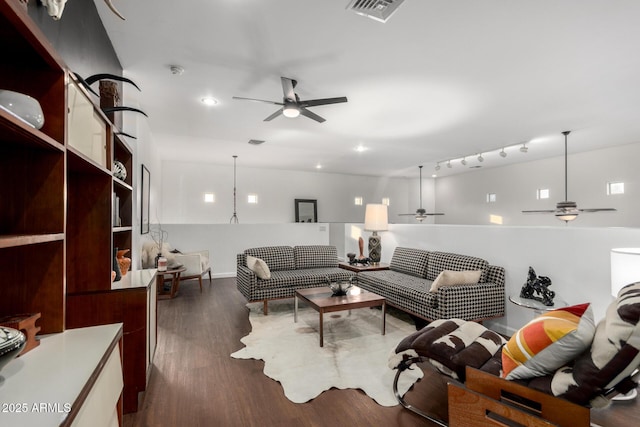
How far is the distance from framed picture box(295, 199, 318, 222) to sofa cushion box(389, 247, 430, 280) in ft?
15.2

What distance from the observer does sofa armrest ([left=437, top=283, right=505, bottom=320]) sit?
Answer: 10.1ft

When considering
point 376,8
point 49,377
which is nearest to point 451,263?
point 376,8

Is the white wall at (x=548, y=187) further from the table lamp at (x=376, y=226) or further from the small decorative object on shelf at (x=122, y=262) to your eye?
the small decorative object on shelf at (x=122, y=262)

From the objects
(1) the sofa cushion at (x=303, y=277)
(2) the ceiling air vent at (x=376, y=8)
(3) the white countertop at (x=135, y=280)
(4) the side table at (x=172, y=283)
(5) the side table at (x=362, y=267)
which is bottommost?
(4) the side table at (x=172, y=283)

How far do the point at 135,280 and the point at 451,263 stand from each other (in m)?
3.37

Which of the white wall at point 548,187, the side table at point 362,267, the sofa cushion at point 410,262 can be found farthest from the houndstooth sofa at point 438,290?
the white wall at point 548,187

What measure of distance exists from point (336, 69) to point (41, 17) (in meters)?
2.19

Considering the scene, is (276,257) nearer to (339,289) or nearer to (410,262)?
(339,289)

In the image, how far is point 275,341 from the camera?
3.09 meters

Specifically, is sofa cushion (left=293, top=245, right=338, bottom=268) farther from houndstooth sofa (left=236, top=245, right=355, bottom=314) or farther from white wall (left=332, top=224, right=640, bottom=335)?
white wall (left=332, top=224, right=640, bottom=335)

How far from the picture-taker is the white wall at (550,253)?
108 inches

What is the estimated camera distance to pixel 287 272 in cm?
453

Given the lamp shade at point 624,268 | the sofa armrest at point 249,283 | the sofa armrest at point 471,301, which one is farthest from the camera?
the sofa armrest at point 249,283

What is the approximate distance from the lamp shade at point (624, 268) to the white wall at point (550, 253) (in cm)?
95
